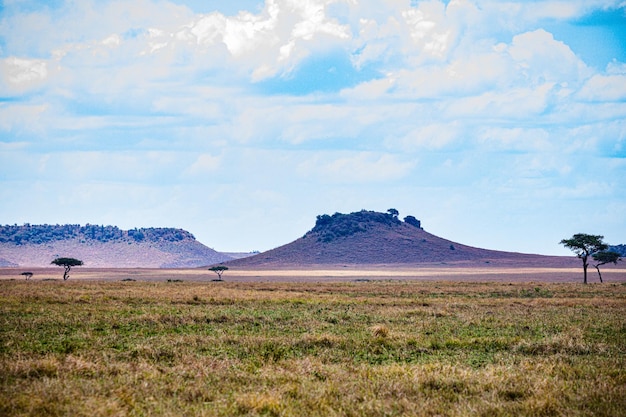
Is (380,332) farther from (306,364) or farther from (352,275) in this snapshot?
(352,275)

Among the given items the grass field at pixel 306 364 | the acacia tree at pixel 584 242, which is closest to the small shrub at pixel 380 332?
the grass field at pixel 306 364

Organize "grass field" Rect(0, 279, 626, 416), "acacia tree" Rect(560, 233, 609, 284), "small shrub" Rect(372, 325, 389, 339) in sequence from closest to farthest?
"grass field" Rect(0, 279, 626, 416)
"small shrub" Rect(372, 325, 389, 339)
"acacia tree" Rect(560, 233, 609, 284)

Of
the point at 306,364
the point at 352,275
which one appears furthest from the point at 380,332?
the point at 352,275

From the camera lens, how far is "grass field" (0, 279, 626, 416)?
11.9 meters

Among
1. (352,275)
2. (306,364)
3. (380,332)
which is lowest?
(352,275)

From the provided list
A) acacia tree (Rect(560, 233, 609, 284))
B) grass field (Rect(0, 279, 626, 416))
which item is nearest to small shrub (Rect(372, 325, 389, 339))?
grass field (Rect(0, 279, 626, 416))

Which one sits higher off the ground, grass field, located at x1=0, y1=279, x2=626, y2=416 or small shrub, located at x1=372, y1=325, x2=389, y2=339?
small shrub, located at x1=372, y1=325, x2=389, y2=339

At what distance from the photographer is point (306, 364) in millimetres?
16109

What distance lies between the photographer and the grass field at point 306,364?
39.0 feet

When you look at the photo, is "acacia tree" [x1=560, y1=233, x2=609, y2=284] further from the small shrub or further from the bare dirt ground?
the small shrub

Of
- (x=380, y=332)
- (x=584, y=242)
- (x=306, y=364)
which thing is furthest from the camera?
(x=584, y=242)

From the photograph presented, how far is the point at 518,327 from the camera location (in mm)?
25703

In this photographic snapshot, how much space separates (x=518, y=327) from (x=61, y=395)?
63.4 ft

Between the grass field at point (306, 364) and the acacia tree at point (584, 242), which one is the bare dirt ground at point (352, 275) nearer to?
the acacia tree at point (584, 242)
